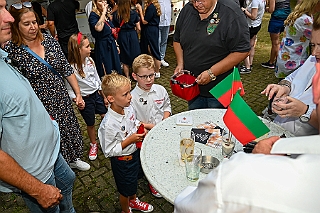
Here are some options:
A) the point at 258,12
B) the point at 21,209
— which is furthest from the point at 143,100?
the point at 258,12

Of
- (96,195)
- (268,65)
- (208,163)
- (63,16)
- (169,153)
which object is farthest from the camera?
(268,65)

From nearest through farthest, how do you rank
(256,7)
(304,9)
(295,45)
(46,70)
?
(46,70) < (304,9) < (295,45) < (256,7)

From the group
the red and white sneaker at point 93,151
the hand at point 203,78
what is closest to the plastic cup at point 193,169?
the hand at point 203,78

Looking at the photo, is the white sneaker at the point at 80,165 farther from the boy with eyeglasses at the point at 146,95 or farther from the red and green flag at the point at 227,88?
the red and green flag at the point at 227,88

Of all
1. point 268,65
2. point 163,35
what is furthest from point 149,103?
point 268,65

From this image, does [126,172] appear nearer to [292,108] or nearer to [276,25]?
[292,108]

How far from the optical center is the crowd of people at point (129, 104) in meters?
0.75

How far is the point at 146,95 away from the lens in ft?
9.20

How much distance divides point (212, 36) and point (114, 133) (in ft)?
4.55

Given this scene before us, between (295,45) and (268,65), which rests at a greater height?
(295,45)

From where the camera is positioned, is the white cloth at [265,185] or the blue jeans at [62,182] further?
the blue jeans at [62,182]

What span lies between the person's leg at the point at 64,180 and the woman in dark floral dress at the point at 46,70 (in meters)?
0.76

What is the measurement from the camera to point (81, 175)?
3434mm

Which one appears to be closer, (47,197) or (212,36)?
(47,197)
